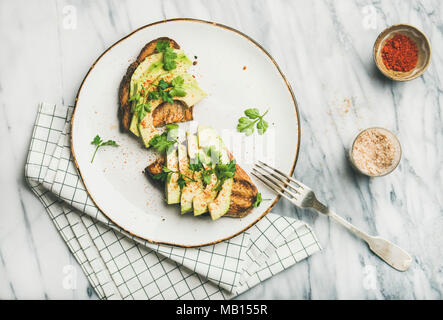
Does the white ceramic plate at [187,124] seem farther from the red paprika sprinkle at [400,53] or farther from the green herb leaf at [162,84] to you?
the red paprika sprinkle at [400,53]

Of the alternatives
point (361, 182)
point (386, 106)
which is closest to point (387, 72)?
point (386, 106)

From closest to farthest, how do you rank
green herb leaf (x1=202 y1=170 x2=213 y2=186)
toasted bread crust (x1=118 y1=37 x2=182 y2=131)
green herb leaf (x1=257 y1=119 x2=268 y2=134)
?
green herb leaf (x1=202 y1=170 x2=213 y2=186), toasted bread crust (x1=118 y1=37 x2=182 y2=131), green herb leaf (x1=257 y1=119 x2=268 y2=134)

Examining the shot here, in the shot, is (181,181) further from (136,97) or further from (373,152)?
(373,152)

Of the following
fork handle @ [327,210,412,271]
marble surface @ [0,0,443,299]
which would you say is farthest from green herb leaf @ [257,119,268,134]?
fork handle @ [327,210,412,271]

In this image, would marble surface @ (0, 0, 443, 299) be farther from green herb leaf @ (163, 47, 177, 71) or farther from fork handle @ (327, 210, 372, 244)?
green herb leaf @ (163, 47, 177, 71)

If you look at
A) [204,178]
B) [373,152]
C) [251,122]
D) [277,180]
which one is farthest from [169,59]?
[373,152]
